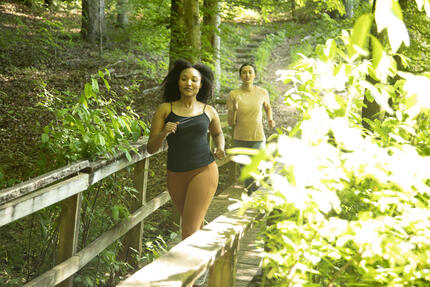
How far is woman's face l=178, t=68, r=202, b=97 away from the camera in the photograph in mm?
4406

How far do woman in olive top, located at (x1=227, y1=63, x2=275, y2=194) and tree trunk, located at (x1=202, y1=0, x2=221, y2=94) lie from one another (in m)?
2.74

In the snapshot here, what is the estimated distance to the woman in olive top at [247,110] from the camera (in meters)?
6.31

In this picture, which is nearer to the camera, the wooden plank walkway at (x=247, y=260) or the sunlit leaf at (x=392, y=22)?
the sunlit leaf at (x=392, y=22)

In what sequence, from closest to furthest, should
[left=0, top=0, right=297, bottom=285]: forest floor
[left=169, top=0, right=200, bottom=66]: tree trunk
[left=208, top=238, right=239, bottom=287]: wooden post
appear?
1. [left=208, top=238, right=239, bottom=287]: wooden post
2. [left=0, top=0, right=297, bottom=285]: forest floor
3. [left=169, top=0, right=200, bottom=66]: tree trunk

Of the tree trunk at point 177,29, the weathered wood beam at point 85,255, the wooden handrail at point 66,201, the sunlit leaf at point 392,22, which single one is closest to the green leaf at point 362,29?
the sunlit leaf at point 392,22

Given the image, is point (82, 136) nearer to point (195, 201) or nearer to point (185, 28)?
point (195, 201)

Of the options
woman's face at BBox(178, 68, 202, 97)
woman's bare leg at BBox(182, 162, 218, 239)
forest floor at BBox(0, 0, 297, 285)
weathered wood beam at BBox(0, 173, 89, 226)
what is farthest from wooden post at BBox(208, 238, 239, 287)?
forest floor at BBox(0, 0, 297, 285)

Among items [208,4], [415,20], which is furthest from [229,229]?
[208,4]

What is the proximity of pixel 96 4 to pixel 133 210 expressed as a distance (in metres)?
13.9

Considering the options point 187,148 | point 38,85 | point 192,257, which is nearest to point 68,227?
point 187,148

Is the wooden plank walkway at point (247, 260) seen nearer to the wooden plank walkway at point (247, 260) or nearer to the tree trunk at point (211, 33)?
the wooden plank walkway at point (247, 260)

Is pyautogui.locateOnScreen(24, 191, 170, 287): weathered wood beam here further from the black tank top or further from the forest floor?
the forest floor

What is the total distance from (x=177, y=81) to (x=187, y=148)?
2.30 ft

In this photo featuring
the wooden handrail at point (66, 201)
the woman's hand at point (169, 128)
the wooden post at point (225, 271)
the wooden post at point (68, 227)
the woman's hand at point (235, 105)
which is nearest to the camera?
the wooden post at point (225, 271)
